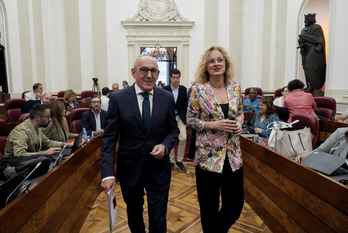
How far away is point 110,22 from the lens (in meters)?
9.88

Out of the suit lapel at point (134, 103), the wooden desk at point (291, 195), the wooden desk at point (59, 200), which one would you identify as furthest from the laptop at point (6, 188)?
the wooden desk at point (291, 195)

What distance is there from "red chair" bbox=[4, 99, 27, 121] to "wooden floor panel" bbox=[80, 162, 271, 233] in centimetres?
348

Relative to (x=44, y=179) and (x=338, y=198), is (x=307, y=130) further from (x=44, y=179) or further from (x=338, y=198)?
(x=44, y=179)

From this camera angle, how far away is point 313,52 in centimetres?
664

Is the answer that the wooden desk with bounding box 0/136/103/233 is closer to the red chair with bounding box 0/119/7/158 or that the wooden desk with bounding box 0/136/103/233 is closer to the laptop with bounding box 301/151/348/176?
the red chair with bounding box 0/119/7/158

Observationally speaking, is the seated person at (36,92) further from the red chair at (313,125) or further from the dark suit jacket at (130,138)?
the red chair at (313,125)

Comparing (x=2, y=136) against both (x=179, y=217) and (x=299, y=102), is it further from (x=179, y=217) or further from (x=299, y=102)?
(x=299, y=102)

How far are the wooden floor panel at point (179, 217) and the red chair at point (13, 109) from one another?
11.4ft

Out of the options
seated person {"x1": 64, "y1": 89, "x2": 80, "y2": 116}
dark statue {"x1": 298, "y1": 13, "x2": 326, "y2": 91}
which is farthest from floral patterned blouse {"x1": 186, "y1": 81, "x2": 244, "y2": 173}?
dark statue {"x1": 298, "y1": 13, "x2": 326, "y2": 91}

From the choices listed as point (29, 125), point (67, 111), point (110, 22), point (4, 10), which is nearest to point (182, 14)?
point (110, 22)

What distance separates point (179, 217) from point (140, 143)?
1438 millimetres

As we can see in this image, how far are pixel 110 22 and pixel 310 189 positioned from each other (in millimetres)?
9787

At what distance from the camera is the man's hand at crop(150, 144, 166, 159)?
152cm

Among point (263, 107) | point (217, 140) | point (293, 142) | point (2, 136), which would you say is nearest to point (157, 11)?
point (263, 107)
